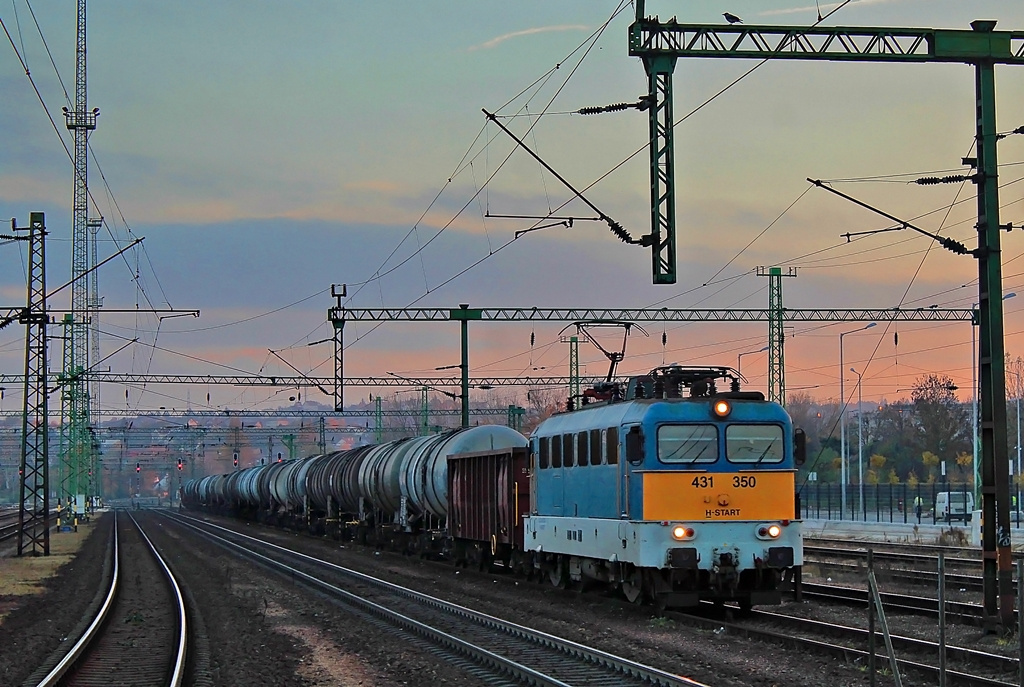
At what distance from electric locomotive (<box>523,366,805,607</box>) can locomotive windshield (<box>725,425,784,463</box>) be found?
16 mm

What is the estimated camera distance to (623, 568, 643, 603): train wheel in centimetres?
2028

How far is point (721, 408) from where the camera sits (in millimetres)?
20250

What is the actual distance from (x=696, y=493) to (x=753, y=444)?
1.34 m

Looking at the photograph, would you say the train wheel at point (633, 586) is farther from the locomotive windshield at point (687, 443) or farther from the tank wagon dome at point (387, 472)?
the tank wagon dome at point (387, 472)

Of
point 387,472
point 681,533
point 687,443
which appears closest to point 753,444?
point 687,443

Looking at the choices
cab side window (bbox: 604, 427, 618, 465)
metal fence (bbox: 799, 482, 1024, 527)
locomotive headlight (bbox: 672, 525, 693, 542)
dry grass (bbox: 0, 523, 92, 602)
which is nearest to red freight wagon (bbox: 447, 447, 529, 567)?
cab side window (bbox: 604, 427, 618, 465)

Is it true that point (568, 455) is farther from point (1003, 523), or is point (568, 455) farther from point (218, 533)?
point (218, 533)

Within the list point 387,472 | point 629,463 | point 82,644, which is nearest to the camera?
point 82,644

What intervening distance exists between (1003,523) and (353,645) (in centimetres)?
934

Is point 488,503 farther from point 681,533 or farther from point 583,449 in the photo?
point 681,533

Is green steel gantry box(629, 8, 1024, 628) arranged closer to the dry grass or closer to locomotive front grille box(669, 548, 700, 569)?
locomotive front grille box(669, 548, 700, 569)

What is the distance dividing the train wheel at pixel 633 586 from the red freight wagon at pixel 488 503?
552cm

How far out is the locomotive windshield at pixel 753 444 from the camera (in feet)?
66.3

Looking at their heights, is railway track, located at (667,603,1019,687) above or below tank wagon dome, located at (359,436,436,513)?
below
